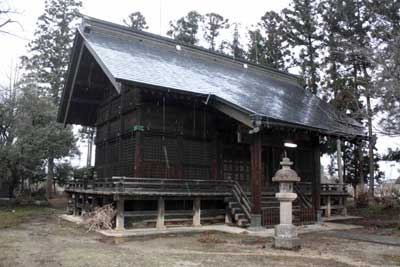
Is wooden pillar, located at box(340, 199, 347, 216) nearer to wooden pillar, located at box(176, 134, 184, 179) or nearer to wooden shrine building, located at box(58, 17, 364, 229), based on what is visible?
wooden shrine building, located at box(58, 17, 364, 229)

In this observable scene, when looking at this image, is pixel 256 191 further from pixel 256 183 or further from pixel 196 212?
pixel 196 212

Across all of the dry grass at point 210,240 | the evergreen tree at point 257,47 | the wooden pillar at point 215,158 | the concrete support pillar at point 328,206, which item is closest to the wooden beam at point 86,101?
the wooden pillar at point 215,158

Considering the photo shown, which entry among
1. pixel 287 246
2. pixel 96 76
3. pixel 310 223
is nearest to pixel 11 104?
pixel 96 76

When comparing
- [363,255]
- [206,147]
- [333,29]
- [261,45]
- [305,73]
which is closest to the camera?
[363,255]

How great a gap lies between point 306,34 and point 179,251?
77.7 feet

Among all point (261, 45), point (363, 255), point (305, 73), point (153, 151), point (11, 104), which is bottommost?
point (363, 255)

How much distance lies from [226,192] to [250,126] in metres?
3.36

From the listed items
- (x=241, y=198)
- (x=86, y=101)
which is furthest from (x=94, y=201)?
(x=86, y=101)

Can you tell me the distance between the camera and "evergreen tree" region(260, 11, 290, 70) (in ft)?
106

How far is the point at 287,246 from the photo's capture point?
31.0ft

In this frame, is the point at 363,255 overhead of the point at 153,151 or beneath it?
beneath

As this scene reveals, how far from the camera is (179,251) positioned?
9.09 m

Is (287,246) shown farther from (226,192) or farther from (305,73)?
(305,73)

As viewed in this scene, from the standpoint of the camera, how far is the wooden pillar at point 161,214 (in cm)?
1352
